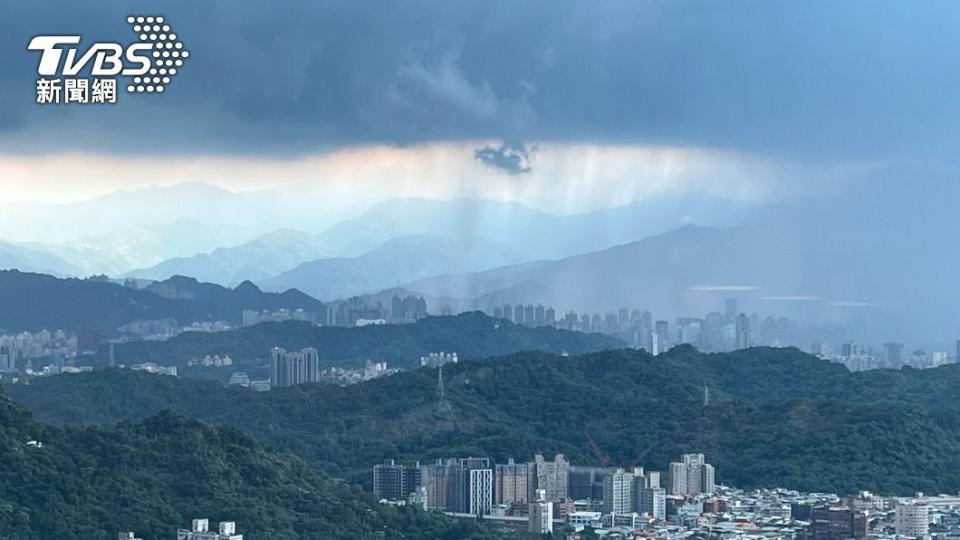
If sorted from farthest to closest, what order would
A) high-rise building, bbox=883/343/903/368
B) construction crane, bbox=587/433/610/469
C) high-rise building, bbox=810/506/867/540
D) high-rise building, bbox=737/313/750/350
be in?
high-rise building, bbox=737/313/750/350 → high-rise building, bbox=883/343/903/368 → construction crane, bbox=587/433/610/469 → high-rise building, bbox=810/506/867/540

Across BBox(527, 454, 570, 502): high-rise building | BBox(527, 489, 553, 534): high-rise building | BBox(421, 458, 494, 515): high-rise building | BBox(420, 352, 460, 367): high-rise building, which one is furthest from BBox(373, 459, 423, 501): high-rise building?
BBox(420, 352, 460, 367): high-rise building

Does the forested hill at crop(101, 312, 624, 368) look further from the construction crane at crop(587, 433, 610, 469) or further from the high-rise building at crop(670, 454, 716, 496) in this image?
the high-rise building at crop(670, 454, 716, 496)

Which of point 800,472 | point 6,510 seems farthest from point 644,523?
point 6,510

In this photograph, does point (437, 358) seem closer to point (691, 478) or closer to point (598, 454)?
point (598, 454)

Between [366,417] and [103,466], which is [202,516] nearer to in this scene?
[103,466]

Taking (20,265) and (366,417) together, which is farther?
(20,265)

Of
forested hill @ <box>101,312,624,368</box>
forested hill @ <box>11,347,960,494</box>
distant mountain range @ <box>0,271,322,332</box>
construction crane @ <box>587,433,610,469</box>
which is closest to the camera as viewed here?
forested hill @ <box>11,347,960,494</box>

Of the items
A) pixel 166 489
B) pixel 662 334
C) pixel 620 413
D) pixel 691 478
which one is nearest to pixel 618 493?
pixel 691 478
